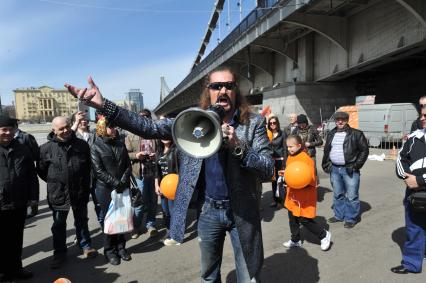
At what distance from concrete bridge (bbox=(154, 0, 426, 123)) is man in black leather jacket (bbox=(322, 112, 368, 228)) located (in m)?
4.01

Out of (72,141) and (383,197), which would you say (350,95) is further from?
(72,141)

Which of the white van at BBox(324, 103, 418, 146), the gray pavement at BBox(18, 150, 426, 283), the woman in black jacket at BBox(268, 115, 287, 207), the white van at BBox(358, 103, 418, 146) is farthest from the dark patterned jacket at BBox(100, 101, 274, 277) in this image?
the white van at BBox(358, 103, 418, 146)

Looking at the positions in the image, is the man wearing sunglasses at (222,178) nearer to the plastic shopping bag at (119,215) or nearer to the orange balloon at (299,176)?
the plastic shopping bag at (119,215)

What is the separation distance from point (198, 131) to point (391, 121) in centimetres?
1582

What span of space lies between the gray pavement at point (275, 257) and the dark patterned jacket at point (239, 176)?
1.61m

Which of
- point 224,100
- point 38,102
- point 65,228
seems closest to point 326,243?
point 224,100

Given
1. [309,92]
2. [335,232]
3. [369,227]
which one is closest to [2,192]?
[335,232]

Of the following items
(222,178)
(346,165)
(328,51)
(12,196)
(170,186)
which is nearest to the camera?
(222,178)

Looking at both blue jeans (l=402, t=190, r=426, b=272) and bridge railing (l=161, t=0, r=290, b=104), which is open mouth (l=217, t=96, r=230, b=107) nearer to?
blue jeans (l=402, t=190, r=426, b=272)

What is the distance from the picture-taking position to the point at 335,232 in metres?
4.83

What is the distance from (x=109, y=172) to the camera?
4121 millimetres

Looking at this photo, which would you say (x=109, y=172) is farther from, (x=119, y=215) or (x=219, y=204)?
(x=219, y=204)

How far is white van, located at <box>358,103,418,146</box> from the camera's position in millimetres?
15000

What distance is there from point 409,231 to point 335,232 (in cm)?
135
